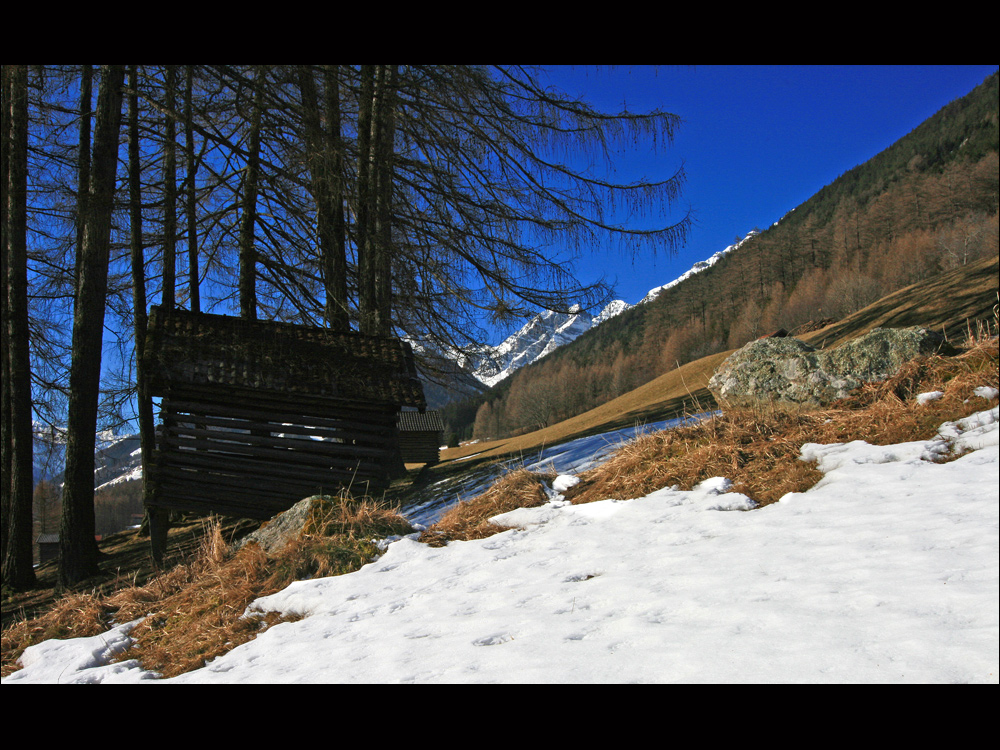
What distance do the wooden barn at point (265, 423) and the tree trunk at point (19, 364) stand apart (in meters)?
2.54

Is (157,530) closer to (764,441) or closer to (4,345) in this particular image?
(4,345)

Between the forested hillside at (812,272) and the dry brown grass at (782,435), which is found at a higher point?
the forested hillside at (812,272)

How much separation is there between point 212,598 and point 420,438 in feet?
85.1

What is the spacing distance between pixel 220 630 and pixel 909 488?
4.57 m

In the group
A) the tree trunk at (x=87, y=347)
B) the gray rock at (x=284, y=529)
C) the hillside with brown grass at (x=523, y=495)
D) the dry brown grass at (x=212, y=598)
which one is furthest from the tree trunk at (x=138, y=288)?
the hillside with brown grass at (x=523, y=495)

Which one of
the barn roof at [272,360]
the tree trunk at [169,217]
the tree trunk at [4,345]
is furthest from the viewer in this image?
the tree trunk at [169,217]

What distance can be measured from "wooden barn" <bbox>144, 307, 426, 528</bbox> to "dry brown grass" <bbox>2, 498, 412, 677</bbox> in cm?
295

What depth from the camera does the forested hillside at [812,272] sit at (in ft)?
76.6

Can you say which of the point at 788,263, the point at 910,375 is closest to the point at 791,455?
the point at 910,375

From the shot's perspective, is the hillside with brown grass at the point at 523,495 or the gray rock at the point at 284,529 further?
the gray rock at the point at 284,529

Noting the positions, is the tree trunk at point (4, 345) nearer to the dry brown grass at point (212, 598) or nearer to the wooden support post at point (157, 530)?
the wooden support post at point (157, 530)

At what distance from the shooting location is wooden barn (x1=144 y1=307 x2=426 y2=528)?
28.4 ft

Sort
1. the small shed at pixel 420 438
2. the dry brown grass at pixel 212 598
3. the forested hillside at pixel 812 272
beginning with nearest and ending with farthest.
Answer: the dry brown grass at pixel 212 598, the forested hillside at pixel 812 272, the small shed at pixel 420 438

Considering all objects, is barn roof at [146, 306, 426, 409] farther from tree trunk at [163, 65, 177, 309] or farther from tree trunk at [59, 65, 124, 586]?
tree trunk at [163, 65, 177, 309]
